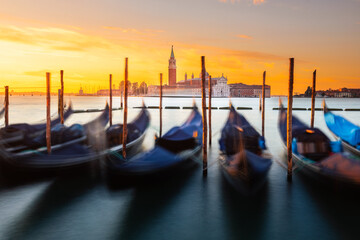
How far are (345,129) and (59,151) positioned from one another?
32.2ft

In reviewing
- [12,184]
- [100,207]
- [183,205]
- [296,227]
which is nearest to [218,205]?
[183,205]

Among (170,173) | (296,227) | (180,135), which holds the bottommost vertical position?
(296,227)

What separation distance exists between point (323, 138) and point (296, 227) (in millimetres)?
3350

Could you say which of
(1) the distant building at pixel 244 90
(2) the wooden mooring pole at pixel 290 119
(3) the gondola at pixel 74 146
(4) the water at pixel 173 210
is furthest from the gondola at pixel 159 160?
(1) the distant building at pixel 244 90

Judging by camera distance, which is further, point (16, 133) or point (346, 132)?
point (346, 132)

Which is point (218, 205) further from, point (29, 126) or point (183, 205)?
point (29, 126)

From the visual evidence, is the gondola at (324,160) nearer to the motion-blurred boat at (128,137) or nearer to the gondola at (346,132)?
the gondola at (346,132)

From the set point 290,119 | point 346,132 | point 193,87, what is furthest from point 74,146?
point 193,87

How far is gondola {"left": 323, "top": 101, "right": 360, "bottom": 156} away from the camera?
980cm

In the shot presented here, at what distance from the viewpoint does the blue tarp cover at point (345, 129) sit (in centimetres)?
988

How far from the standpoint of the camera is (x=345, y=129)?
35.9 feet

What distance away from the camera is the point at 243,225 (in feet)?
17.8

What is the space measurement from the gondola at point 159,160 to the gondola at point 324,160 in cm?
301

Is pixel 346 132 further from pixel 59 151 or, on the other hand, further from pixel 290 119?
pixel 59 151
